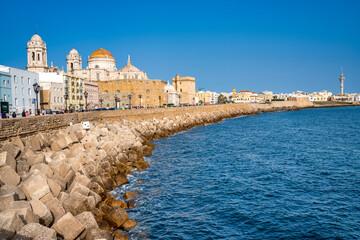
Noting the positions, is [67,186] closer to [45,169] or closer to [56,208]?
[45,169]

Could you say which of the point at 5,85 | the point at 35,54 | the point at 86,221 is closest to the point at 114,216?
the point at 86,221

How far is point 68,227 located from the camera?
9203mm

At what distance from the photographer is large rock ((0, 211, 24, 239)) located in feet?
25.5

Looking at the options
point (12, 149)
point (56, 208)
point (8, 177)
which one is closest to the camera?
point (56, 208)

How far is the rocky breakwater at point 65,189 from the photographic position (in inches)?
343

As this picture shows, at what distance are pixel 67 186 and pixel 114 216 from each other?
254 centimetres

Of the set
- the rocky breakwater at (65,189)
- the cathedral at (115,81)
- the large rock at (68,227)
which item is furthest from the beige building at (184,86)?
the large rock at (68,227)

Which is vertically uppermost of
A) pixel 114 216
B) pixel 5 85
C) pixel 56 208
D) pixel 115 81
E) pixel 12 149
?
pixel 115 81

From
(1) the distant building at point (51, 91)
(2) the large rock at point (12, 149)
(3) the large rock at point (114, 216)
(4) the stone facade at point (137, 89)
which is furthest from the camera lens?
(4) the stone facade at point (137, 89)

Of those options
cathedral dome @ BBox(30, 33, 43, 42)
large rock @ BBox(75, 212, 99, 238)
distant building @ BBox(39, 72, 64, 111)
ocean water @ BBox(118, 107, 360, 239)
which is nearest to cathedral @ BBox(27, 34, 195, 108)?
cathedral dome @ BBox(30, 33, 43, 42)

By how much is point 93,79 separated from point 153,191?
7197 cm

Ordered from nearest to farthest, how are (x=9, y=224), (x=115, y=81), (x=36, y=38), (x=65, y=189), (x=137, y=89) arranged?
(x=9, y=224) < (x=65, y=189) < (x=36, y=38) < (x=137, y=89) < (x=115, y=81)

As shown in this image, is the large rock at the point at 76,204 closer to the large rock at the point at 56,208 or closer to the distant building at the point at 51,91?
the large rock at the point at 56,208

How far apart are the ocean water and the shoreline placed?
3.42 feet
